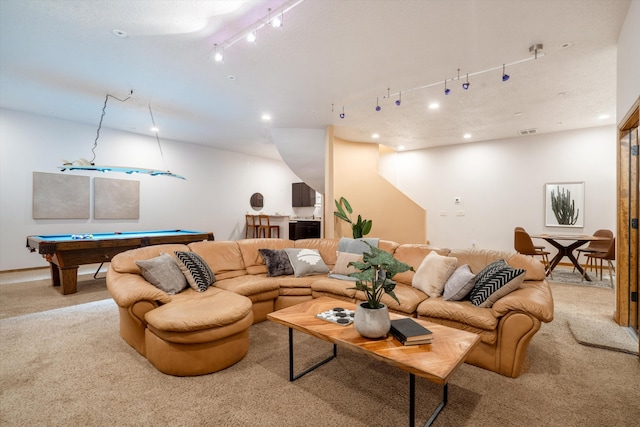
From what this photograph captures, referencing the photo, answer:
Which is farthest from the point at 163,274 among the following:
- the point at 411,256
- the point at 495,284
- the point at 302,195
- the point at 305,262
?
the point at 302,195

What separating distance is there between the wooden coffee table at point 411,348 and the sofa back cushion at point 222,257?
153 centimetres

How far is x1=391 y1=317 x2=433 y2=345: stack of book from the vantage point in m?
1.69

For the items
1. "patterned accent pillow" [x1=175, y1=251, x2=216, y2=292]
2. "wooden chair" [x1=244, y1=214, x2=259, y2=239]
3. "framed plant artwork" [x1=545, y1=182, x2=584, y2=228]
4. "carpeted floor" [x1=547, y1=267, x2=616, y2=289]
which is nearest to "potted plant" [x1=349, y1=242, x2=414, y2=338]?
"patterned accent pillow" [x1=175, y1=251, x2=216, y2=292]

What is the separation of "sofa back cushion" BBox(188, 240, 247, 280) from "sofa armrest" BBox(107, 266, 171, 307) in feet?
2.86

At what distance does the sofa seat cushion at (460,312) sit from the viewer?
2197 mm

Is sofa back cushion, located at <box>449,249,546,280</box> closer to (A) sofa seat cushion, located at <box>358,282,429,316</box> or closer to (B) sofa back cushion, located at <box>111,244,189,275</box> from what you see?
(A) sofa seat cushion, located at <box>358,282,429,316</box>

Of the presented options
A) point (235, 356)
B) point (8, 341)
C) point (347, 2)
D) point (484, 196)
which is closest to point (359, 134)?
point (484, 196)

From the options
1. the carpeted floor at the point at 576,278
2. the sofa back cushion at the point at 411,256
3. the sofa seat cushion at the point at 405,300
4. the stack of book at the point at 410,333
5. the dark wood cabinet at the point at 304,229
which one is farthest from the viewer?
the dark wood cabinet at the point at 304,229

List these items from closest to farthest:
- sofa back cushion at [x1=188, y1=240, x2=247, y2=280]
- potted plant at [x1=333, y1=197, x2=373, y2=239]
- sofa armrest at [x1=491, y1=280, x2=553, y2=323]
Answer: sofa armrest at [x1=491, y1=280, x2=553, y2=323]
sofa back cushion at [x1=188, y1=240, x2=247, y2=280]
potted plant at [x1=333, y1=197, x2=373, y2=239]

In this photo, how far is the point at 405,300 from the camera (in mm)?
2645

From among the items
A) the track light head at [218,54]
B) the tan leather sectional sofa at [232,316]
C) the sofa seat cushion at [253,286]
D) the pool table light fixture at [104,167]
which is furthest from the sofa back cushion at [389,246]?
the pool table light fixture at [104,167]

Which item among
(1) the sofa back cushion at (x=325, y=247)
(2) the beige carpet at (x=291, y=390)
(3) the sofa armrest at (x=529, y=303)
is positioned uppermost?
(1) the sofa back cushion at (x=325, y=247)

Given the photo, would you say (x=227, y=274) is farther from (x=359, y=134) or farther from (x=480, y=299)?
(x=359, y=134)

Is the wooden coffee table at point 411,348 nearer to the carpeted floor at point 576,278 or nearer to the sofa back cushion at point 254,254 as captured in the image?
the sofa back cushion at point 254,254
